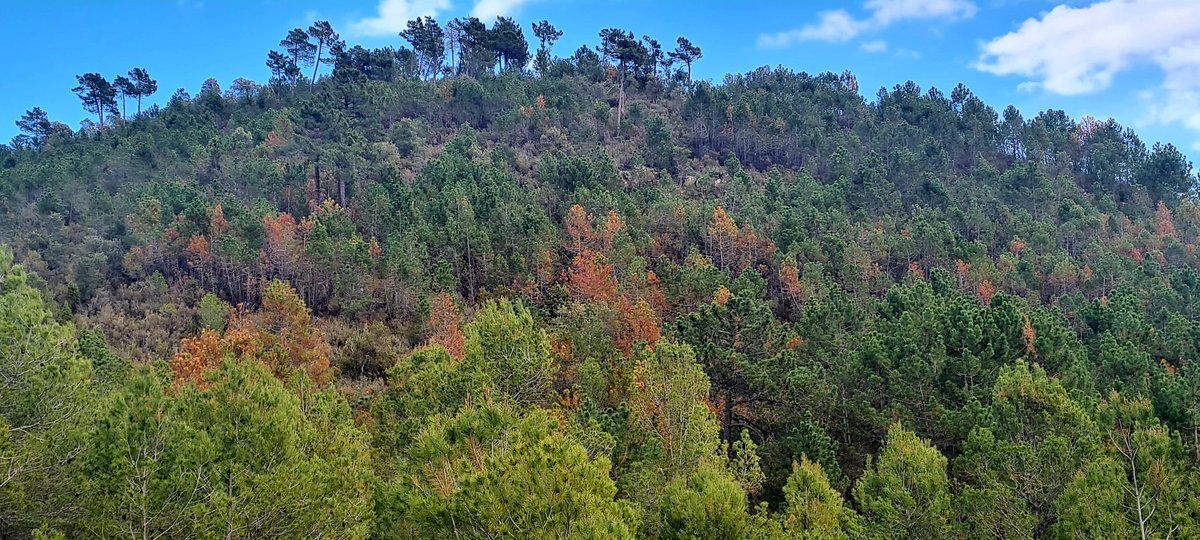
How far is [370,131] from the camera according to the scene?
71000 mm

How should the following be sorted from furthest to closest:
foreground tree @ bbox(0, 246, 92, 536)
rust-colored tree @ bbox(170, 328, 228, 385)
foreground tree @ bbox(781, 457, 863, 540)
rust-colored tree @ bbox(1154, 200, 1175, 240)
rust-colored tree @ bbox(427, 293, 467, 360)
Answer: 1. rust-colored tree @ bbox(1154, 200, 1175, 240)
2. rust-colored tree @ bbox(427, 293, 467, 360)
3. rust-colored tree @ bbox(170, 328, 228, 385)
4. foreground tree @ bbox(781, 457, 863, 540)
5. foreground tree @ bbox(0, 246, 92, 536)

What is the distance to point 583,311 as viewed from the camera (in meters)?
31.6

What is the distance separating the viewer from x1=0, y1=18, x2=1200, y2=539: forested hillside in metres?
13.1

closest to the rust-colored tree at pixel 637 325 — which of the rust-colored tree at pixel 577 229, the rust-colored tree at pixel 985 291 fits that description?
the rust-colored tree at pixel 577 229

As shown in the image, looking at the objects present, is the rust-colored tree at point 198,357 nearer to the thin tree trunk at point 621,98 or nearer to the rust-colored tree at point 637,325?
the rust-colored tree at point 637,325

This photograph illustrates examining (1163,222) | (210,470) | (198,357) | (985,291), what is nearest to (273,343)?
(198,357)

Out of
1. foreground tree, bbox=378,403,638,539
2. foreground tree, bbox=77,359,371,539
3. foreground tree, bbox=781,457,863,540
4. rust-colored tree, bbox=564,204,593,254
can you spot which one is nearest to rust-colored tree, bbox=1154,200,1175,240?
rust-colored tree, bbox=564,204,593,254

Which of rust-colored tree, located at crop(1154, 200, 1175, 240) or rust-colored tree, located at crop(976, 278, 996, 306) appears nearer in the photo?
rust-colored tree, located at crop(976, 278, 996, 306)

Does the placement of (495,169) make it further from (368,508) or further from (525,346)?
(368,508)

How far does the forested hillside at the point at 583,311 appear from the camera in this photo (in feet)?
43.1

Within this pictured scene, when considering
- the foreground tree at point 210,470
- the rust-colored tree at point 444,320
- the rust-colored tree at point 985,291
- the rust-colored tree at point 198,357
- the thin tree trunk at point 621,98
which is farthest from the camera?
the thin tree trunk at point 621,98

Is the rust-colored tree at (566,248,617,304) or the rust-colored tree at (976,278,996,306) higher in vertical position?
the rust-colored tree at (566,248,617,304)

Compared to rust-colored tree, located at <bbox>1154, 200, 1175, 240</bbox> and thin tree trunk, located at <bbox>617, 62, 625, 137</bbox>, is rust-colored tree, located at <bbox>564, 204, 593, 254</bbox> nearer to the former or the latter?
thin tree trunk, located at <bbox>617, 62, 625, 137</bbox>

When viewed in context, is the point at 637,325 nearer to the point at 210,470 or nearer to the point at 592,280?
the point at 592,280
